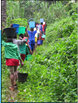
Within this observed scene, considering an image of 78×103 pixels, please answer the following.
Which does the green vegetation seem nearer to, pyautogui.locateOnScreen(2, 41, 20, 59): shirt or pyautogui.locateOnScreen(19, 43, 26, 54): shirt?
pyautogui.locateOnScreen(19, 43, 26, 54): shirt

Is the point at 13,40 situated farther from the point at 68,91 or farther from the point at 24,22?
the point at 24,22

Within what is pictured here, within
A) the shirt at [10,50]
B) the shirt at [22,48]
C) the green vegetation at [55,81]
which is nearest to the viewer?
the green vegetation at [55,81]

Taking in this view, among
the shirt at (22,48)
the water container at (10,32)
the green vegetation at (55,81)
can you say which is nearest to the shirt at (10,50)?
the water container at (10,32)

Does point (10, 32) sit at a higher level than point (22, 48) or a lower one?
higher

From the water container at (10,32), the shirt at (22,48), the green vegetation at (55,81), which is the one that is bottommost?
the green vegetation at (55,81)

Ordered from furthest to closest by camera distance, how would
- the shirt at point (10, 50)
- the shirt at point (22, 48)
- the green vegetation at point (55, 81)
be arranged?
the shirt at point (22, 48) → the shirt at point (10, 50) → the green vegetation at point (55, 81)

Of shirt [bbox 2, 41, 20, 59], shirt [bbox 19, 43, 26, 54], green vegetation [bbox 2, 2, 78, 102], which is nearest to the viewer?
green vegetation [bbox 2, 2, 78, 102]

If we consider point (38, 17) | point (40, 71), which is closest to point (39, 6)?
point (38, 17)

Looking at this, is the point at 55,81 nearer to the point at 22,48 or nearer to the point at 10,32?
the point at 10,32

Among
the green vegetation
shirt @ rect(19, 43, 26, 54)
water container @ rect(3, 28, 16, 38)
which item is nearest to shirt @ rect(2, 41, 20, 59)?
water container @ rect(3, 28, 16, 38)

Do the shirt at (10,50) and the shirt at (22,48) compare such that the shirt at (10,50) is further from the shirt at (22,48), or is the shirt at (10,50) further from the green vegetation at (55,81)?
the shirt at (22,48)

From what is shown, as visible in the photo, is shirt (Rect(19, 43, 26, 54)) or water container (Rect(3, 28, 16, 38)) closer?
water container (Rect(3, 28, 16, 38))

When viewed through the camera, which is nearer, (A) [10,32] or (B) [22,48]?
(A) [10,32]

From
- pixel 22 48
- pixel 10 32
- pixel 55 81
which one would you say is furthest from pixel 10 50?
pixel 55 81
